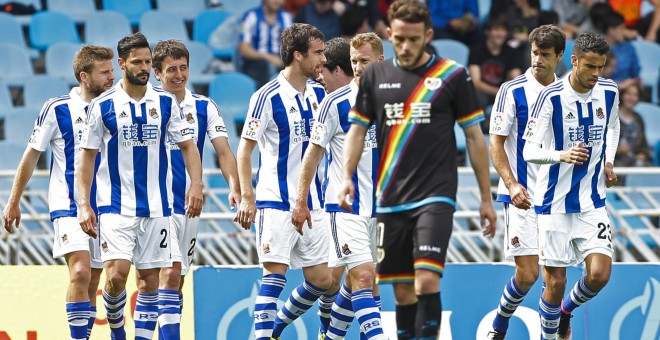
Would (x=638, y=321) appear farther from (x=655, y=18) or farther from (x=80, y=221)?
(x=655, y=18)

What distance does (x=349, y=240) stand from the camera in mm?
9164

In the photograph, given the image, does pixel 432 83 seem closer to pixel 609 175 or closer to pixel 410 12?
pixel 410 12

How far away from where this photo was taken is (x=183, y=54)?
33.4ft

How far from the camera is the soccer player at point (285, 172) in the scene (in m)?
9.52

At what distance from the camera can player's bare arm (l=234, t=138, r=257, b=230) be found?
929cm

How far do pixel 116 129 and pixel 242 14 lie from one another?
7801mm

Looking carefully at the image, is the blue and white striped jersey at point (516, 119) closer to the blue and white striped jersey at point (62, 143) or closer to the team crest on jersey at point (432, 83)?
the team crest on jersey at point (432, 83)

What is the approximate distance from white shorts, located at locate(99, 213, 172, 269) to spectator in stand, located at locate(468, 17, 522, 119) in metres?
7.18

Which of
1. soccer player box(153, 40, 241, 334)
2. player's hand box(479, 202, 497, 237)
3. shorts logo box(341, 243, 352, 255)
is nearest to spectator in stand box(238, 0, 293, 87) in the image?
soccer player box(153, 40, 241, 334)

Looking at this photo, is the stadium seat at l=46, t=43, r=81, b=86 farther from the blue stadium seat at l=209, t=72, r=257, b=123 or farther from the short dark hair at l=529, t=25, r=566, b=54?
the short dark hair at l=529, t=25, r=566, b=54

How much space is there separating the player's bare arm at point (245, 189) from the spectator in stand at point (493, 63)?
6710mm

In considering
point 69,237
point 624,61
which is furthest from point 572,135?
point 624,61

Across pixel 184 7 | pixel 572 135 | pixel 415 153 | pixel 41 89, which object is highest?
pixel 184 7

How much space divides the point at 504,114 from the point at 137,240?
299 centimetres
